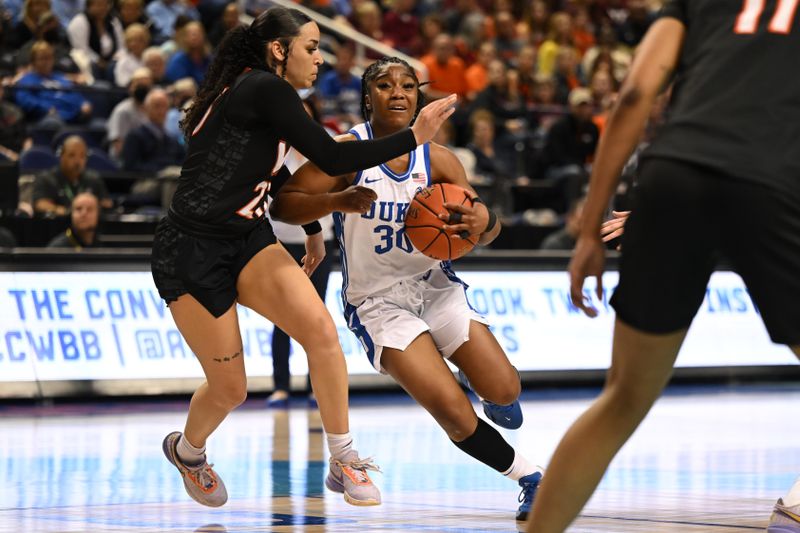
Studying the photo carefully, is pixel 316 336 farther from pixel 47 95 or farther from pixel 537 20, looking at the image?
pixel 537 20

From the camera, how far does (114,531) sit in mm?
5141

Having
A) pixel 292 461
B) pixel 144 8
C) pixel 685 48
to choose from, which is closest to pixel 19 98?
pixel 144 8

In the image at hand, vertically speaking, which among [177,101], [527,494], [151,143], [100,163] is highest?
[527,494]

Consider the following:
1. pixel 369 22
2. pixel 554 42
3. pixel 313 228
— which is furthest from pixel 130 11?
pixel 313 228

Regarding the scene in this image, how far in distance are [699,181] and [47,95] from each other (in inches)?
438

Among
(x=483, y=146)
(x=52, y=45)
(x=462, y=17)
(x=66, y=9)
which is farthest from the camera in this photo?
(x=462, y=17)

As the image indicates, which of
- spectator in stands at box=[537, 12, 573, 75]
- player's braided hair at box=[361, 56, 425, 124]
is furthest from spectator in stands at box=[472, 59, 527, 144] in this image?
player's braided hair at box=[361, 56, 425, 124]

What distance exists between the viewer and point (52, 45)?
13.7 m

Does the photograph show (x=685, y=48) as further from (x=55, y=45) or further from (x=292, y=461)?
(x=55, y=45)

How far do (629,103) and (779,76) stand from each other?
0.36 metres

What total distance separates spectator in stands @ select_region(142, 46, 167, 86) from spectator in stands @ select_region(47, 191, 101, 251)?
3.42 meters

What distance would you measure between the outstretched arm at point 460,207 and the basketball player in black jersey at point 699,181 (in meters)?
2.21

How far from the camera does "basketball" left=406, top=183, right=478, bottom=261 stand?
566cm

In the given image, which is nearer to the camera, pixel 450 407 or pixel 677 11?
pixel 677 11
